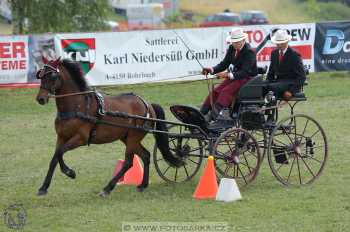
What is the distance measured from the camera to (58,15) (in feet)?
78.2

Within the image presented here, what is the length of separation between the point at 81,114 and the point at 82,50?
10682 millimetres

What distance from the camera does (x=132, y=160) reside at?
9.55 m

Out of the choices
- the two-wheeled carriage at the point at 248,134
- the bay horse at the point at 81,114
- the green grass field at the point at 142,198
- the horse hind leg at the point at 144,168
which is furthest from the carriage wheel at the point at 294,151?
the bay horse at the point at 81,114

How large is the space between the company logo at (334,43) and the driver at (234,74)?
37.5ft

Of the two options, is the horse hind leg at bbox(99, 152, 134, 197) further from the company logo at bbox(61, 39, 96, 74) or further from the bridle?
the company logo at bbox(61, 39, 96, 74)

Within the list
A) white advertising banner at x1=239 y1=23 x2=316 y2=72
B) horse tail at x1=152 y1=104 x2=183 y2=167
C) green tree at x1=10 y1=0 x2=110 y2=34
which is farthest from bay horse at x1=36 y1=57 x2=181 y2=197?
green tree at x1=10 y1=0 x2=110 y2=34

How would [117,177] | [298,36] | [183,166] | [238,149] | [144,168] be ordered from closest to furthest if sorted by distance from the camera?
[117,177]
[238,149]
[144,168]
[183,166]
[298,36]

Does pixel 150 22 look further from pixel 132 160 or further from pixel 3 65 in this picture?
pixel 132 160

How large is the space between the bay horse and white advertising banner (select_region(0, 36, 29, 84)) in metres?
10.1

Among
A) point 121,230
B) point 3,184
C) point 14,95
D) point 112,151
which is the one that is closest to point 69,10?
point 14,95

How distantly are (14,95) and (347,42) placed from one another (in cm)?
862

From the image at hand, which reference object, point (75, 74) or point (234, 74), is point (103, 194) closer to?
point (75, 74)

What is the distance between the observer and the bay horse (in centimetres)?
905

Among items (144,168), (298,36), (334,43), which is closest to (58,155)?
(144,168)
